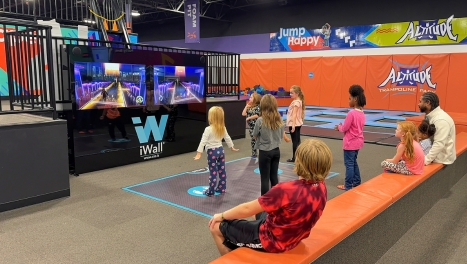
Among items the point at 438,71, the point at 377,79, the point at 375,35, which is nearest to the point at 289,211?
the point at 438,71

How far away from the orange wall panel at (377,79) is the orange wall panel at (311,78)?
7.70 ft

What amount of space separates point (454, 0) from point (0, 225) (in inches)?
622

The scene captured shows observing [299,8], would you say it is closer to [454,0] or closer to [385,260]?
[454,0]

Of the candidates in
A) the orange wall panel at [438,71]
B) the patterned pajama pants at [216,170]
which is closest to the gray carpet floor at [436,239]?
the patterned pajama pants at [216,170]

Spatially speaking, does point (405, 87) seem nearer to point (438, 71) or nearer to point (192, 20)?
point (438, 71)

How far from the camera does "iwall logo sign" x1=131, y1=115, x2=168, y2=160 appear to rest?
20.8 ft

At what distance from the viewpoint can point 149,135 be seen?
256 inches

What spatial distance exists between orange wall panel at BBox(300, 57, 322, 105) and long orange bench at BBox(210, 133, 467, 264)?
44.0 ft

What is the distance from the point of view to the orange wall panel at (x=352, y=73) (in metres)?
15.7

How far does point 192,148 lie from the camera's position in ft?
24.1

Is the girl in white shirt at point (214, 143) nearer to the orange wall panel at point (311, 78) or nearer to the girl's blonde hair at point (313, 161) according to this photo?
the girl's blonde hair at point (313, 161)

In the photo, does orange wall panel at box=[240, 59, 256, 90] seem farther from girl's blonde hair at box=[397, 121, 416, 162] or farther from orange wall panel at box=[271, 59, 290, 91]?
girl's blonde hair at box=[397, 121, 416, 162]

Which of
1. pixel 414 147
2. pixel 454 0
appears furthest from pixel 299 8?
pixel 414 147

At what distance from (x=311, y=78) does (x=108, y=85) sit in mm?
13118
